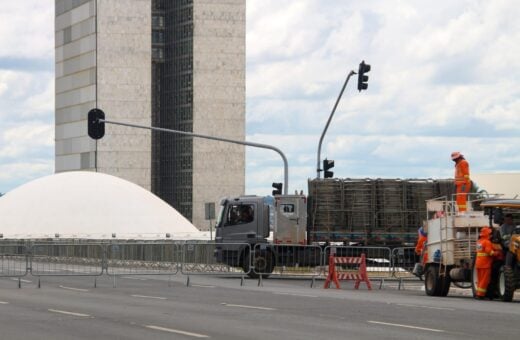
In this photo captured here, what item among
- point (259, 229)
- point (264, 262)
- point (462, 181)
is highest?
point (462, 181)

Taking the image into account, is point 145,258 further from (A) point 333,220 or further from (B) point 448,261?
(B) point 448,261

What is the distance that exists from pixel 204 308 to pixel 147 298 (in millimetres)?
3789

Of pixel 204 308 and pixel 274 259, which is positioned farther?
pixel 274 259

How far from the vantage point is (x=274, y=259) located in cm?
3950

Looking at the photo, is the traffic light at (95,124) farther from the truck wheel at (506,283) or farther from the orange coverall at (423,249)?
the truck wheel at (506,283)

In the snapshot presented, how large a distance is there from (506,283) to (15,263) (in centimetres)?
1428

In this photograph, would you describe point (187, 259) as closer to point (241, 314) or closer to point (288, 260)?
point (288, 260)

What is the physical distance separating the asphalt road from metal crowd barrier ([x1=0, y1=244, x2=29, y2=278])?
362cm

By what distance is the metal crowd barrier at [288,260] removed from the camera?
39.1 meters

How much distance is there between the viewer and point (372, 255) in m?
38.9

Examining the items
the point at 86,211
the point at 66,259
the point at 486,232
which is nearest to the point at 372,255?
the point at 66,259

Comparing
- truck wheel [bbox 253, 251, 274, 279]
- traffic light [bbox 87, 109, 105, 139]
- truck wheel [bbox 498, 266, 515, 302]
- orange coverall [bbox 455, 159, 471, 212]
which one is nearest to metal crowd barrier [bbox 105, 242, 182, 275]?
truck wheel [bbox 253, 251, 274, 279]

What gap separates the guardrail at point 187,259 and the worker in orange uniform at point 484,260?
9014 mm

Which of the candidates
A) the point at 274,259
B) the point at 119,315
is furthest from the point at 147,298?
the point at 274,259
